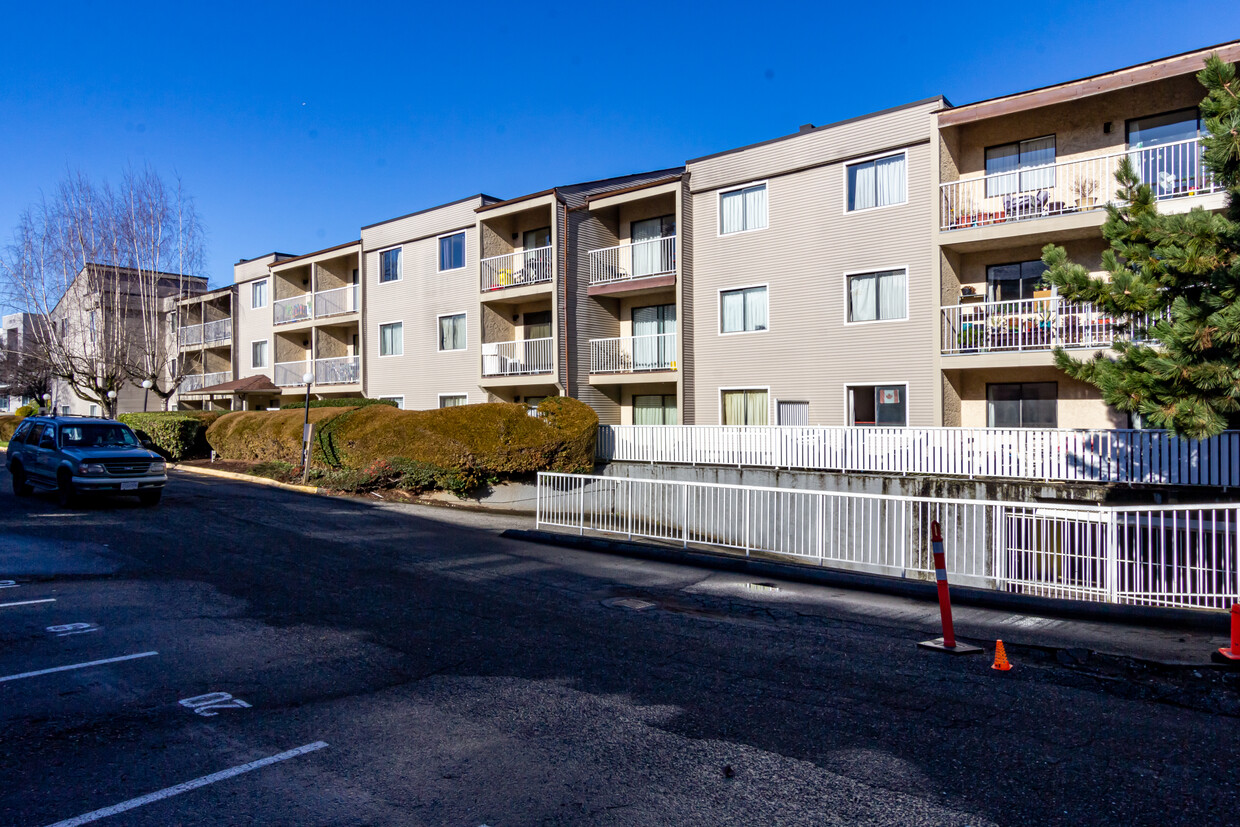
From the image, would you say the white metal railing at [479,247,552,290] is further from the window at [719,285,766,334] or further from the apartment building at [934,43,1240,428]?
the apartment building at [934,43,1240,428]

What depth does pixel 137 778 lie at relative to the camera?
14.6ft

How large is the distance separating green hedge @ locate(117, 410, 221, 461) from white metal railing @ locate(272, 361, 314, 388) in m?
5.24

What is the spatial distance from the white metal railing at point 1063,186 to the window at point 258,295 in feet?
109

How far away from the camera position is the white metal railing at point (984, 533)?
9336 millimetres

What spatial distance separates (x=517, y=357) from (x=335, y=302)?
12.2 m

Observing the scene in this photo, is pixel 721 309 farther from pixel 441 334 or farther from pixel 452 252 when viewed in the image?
pixel 441 334

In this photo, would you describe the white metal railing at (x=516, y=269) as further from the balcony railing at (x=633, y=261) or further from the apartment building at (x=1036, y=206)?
the apartment building at (x=1036, y=206)

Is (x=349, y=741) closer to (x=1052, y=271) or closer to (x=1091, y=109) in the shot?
(x=1052, y=271)

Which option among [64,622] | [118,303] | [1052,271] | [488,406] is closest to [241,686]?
[64,622]

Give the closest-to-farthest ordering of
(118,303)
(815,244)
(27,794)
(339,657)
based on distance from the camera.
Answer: (27,794), (339,657), (815,244), (118,303)

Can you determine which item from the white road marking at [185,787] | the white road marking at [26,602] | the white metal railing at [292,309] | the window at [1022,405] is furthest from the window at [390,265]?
the white road marking at [185,787]

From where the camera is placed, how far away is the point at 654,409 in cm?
2627

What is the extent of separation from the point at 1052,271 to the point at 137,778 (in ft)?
39.1

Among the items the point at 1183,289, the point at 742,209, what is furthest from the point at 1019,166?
the point at 1183,289
